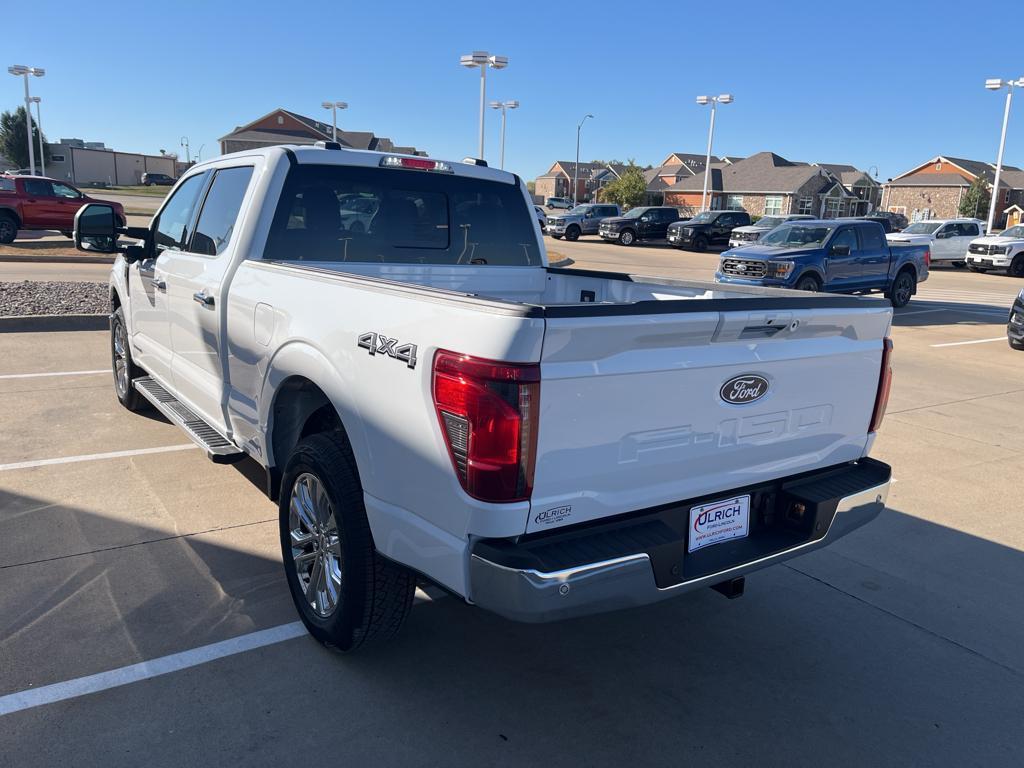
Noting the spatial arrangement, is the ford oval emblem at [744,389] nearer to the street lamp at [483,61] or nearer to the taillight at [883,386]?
the taillight at [883,386]

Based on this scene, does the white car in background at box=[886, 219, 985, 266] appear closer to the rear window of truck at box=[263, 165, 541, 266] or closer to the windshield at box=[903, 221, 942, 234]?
the windshield at box=[903, 221, 942, 234]

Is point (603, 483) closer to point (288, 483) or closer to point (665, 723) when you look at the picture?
point (665, 723)

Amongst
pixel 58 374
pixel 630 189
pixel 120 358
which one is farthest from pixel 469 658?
pixel 630 189

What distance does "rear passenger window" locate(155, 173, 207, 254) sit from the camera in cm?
505

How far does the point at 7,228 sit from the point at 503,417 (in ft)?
75.0

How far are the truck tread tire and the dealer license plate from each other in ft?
99.0

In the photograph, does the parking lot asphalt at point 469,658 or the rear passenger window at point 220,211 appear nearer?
A: the parking lot asphalt at point 469,658

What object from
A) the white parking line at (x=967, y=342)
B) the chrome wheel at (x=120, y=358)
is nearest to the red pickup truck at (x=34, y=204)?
the chrome wheel at (x=120, y=358)

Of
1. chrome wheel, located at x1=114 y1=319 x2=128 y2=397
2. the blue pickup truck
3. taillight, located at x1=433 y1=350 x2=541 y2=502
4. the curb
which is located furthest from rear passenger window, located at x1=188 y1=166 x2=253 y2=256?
the blue pickup truck

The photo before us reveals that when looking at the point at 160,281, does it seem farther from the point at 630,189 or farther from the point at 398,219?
the point at 630,189

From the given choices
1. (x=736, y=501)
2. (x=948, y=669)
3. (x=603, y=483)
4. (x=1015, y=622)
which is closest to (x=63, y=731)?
(x=603, y=483)

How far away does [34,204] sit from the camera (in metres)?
21.3

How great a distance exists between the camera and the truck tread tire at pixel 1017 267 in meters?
27.9

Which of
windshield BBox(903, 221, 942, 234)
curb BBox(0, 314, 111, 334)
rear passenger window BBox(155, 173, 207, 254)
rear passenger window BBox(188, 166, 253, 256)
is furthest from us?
windshield BBox(903, 221, 942, 234)
